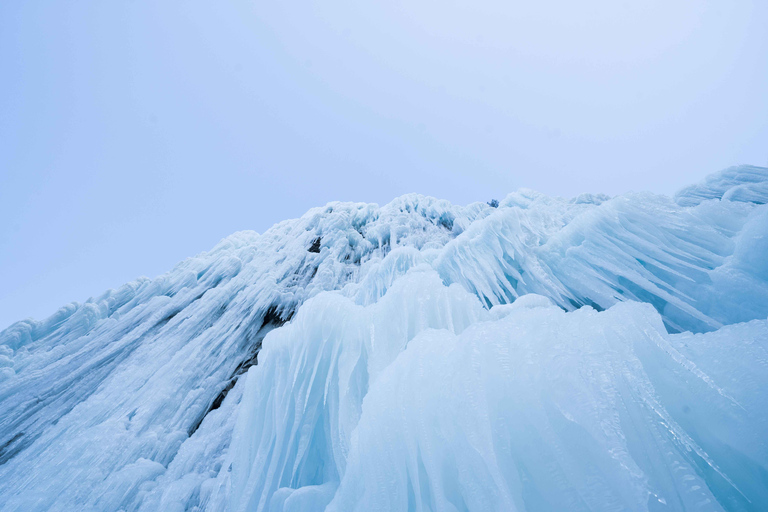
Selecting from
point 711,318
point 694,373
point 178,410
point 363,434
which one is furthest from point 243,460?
point 711,318

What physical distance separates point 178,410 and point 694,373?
7.16 meters

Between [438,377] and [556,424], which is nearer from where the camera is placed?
[556,424]

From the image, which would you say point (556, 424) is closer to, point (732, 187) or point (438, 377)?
point (438, 377)

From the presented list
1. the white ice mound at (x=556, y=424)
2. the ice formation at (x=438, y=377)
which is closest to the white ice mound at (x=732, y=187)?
the ice formation at (x=438, y=377)

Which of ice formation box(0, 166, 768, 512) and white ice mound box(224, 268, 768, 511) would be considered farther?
ice formation box(0, 166, 768, 512)

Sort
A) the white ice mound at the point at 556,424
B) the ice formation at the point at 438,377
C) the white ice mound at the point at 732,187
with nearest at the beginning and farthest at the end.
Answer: the white ice mound at the point at 556,424 → the ice formation at the point at 438,377 → the white ice mound at the point at 732,187

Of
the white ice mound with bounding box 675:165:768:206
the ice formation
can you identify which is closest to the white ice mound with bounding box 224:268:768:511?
the ice formation

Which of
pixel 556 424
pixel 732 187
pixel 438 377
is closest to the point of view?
pixel 556 424

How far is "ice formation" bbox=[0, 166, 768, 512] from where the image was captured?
6.05 ft

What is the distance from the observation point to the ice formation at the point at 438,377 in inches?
72.6

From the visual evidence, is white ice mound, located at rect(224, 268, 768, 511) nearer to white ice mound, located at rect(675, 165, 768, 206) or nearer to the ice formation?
the ice formation

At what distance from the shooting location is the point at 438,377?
2.39 m

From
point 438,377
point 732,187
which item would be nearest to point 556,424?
point 438,377

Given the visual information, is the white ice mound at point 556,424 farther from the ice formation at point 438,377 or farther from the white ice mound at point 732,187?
the white ice mound at point 732,187
